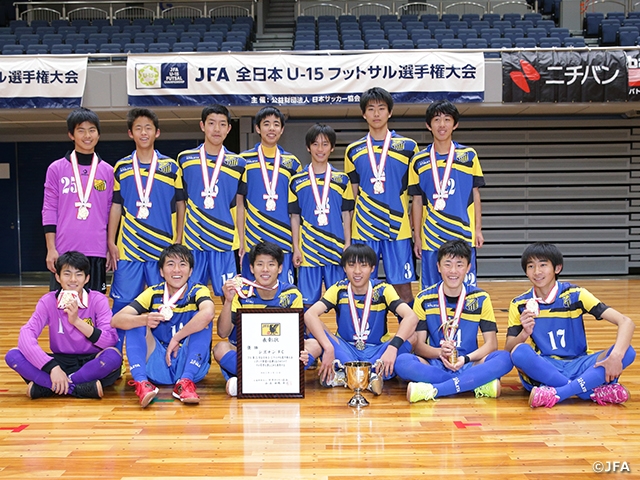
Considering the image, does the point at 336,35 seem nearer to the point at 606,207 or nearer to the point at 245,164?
the point at 606,207

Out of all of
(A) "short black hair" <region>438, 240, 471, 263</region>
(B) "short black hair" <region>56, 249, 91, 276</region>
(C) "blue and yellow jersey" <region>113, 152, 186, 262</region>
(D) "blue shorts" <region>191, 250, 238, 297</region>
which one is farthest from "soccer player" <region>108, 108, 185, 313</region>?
(A) "short black hair" <region>438, 240, 471, 263</region>

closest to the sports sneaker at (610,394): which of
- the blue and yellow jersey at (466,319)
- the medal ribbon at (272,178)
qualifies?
the blue and yellow jersey at (466,319)

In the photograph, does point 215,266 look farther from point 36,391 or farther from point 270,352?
point 36,391

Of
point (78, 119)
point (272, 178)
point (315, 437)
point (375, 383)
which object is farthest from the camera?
Answer: point (272, 178)

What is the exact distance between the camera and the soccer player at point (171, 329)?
13.0 ft

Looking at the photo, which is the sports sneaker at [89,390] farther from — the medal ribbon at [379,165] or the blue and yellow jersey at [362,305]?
the medal ribbon at [379,165]

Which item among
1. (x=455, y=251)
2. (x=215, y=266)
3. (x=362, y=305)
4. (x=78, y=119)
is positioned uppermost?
(x=78, y=119)

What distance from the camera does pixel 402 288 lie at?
498 cm

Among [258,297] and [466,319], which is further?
[258,297]

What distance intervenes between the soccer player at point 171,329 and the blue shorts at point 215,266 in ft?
1.07

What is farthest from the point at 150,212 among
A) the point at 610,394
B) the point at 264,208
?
the point at 610,394

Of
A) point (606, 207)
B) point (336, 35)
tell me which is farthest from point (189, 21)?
point (606, 207)

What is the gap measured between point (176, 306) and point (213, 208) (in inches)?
32.5

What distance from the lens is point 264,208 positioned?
16.0 ft
